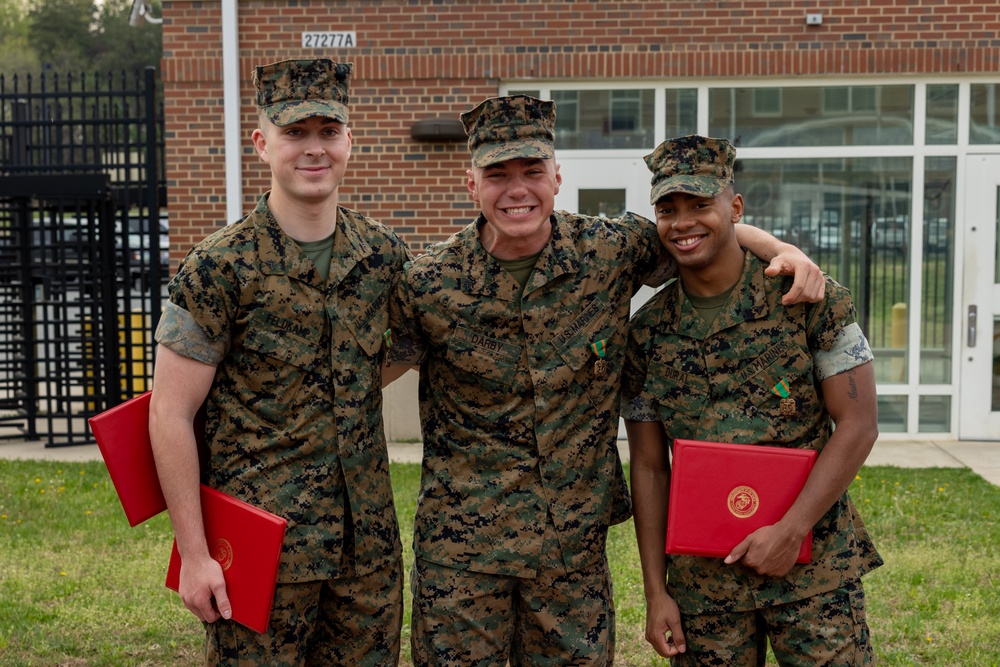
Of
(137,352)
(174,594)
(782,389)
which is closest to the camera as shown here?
(782,389)

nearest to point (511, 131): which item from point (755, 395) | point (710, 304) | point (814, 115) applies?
point (710, 304)

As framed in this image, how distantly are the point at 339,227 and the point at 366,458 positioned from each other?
652mm

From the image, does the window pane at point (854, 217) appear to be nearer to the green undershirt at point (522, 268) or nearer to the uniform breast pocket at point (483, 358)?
the green undershirt at point (522, 268)

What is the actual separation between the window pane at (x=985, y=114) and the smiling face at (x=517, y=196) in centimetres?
697

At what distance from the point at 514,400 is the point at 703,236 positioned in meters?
0.68

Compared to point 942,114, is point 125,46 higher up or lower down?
higher up

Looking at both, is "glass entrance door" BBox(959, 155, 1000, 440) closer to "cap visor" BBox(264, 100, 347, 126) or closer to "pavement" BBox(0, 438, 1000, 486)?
"pavement" BBox(0, 438, 1000, 486)

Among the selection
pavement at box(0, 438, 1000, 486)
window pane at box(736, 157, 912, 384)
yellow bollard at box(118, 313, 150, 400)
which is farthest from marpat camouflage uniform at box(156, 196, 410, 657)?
yellow bollard at box(118, 313, 150, 400)

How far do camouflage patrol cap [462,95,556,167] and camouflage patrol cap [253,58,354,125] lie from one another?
385 millimetres

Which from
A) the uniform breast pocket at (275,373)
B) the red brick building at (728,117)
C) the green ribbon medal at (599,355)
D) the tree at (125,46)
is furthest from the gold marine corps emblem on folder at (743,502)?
the tree at (125,46)

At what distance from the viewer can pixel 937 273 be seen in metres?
8.91

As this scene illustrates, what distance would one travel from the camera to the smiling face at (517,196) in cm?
290

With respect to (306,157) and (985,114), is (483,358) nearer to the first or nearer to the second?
(306,157)

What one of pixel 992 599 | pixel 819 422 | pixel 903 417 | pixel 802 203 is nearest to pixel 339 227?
pixel 819 422
